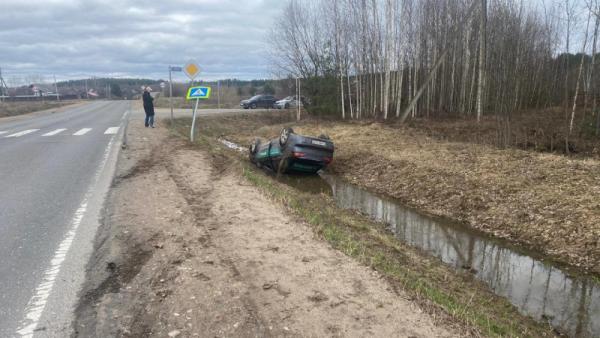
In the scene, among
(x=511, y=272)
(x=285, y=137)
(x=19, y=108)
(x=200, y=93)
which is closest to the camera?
(x=511, y=272)

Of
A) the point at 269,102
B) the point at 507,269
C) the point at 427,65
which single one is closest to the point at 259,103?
the point at 269,102

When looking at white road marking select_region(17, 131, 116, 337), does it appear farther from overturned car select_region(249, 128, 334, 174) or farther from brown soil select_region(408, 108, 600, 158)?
brown soil select_region(408, 108, 600, 158)

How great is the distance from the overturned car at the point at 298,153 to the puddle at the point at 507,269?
7.63 ft

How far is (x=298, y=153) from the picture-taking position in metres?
12.2

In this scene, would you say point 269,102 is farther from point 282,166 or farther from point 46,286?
point 46,286

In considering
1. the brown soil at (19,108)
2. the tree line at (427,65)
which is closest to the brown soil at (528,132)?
the tree line at (427,65)

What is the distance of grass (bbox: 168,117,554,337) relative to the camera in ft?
13.5

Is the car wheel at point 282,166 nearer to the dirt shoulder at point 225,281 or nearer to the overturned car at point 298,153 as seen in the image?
the overturned car at point 298,153

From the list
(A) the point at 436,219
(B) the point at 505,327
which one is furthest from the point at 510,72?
(B) the point at 505,327

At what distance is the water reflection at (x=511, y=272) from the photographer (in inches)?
209

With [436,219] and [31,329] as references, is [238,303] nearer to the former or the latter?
[31,329]

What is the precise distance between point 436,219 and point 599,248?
10.0 ft

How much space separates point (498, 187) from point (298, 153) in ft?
17.2

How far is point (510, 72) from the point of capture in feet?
47.3
